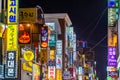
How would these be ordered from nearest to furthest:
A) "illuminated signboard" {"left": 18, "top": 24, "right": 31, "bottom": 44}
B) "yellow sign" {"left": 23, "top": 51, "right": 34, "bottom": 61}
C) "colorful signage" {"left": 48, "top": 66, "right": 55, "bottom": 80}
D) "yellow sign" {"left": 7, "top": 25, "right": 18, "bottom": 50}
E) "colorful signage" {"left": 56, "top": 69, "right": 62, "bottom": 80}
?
"yellow sign" {"left": 7, "top": 25, "right": 18, "bottom": 50}
"illuminated signboard" {"left": 18, "top": 24, "right": 31, "bottom": 44}
"yellow sign" {"left": 23, "top": 51, "right": 34, "bottom": 61}
"colorful signage" {"left": 48, "top": 66, "right": 55, "bottom": 80}
"colorful signage" {"left": 56, "top": 69, "right": 62, "bottom": 80}

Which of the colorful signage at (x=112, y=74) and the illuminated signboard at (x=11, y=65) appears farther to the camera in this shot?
the colorful signage at (x=112, y=74)

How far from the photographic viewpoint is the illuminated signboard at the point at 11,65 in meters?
26.0

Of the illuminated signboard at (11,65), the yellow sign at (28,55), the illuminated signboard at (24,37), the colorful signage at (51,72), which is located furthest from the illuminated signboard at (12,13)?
the colorful signage at (51,72)

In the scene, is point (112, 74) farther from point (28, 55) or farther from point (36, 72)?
point (28, 55)

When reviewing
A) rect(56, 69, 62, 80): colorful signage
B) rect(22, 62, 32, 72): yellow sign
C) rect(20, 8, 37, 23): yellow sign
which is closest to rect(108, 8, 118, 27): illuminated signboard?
rect(56, 69, 62, 80): colorful signage

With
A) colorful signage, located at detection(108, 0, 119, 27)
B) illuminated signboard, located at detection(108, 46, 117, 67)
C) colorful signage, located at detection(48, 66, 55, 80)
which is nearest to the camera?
colorful signage, located at detection(48, 66, 55, 80)

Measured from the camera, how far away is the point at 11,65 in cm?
2617

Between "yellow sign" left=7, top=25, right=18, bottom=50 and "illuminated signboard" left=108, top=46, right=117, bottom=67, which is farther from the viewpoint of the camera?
"illuminated signboard" left=108, top=46, right=117, bottom=67

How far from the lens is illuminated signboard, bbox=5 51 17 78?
2603 centimetres

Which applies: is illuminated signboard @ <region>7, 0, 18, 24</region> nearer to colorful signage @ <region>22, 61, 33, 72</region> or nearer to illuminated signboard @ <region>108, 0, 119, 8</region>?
colorful signage @ <region>22, 61, 33, 72</region>

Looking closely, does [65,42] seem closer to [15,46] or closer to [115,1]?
[115,1]

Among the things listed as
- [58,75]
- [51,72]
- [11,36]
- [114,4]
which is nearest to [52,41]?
[58,75]

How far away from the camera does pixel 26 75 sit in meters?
36.1

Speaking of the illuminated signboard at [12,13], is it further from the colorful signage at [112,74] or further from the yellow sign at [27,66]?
the colorful signage at [112,74]
